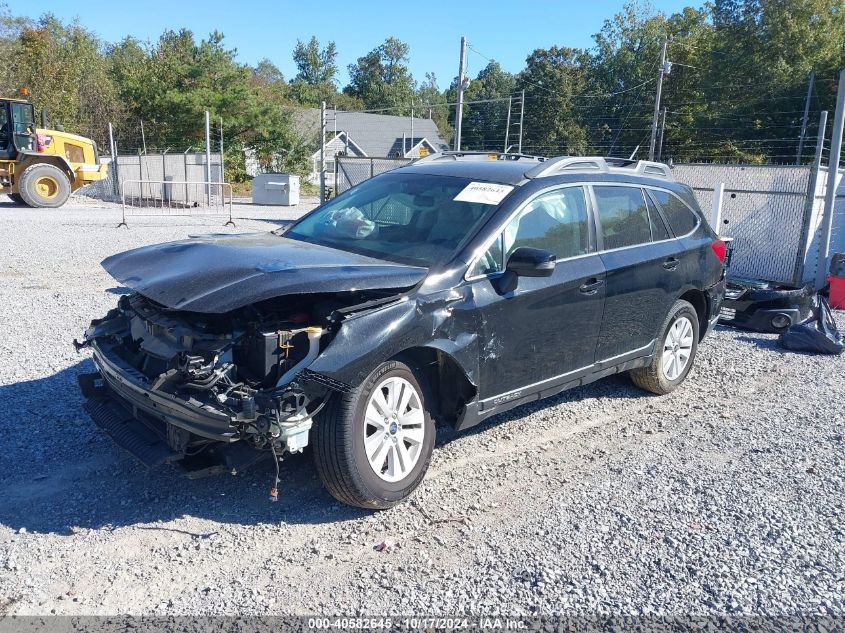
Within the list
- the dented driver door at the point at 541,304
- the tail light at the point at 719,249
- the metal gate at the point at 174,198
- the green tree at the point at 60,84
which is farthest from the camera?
the green tree at the point at 60,84

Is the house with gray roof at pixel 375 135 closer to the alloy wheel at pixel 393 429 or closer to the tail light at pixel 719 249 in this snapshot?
the tail light at pixel 719 249

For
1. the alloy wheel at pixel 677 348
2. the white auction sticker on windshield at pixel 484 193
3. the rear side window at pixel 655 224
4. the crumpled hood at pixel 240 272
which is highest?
the white auction sticker on windshield at pixel 484 193

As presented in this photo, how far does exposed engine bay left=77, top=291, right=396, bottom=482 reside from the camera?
3.48 metres

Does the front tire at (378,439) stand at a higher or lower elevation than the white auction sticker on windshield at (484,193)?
lower

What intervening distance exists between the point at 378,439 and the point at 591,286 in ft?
6.61

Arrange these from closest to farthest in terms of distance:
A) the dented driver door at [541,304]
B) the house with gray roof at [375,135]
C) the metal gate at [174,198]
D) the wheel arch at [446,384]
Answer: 1. the wheel arch at [446,384]
2. the dented driver door at [541,304]
3. the metal gate at [174,198]
4. the house with gray roof at [375,135]

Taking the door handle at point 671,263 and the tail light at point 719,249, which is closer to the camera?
the door handle at point 671,263

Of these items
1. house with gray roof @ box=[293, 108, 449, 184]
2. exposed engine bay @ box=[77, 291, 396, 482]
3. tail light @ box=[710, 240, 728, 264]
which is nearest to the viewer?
exposed engine bay @ box=[77, 291, 396, 482]

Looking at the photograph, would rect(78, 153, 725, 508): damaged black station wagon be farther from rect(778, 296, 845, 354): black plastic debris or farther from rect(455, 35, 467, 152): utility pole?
rect(455, 35, 467, 152): utility pole

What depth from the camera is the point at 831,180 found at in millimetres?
10750

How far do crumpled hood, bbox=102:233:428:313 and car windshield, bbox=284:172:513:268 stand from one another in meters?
0.27

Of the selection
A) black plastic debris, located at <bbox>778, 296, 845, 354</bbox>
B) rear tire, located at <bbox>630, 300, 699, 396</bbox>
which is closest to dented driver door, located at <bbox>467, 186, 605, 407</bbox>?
rear tire, located at <bbox>630, 300, 699, 396</bbox>

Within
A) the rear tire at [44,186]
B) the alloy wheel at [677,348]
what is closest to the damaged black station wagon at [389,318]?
the alloy wheel at [677,348]

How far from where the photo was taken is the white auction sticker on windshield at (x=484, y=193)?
189 inches
